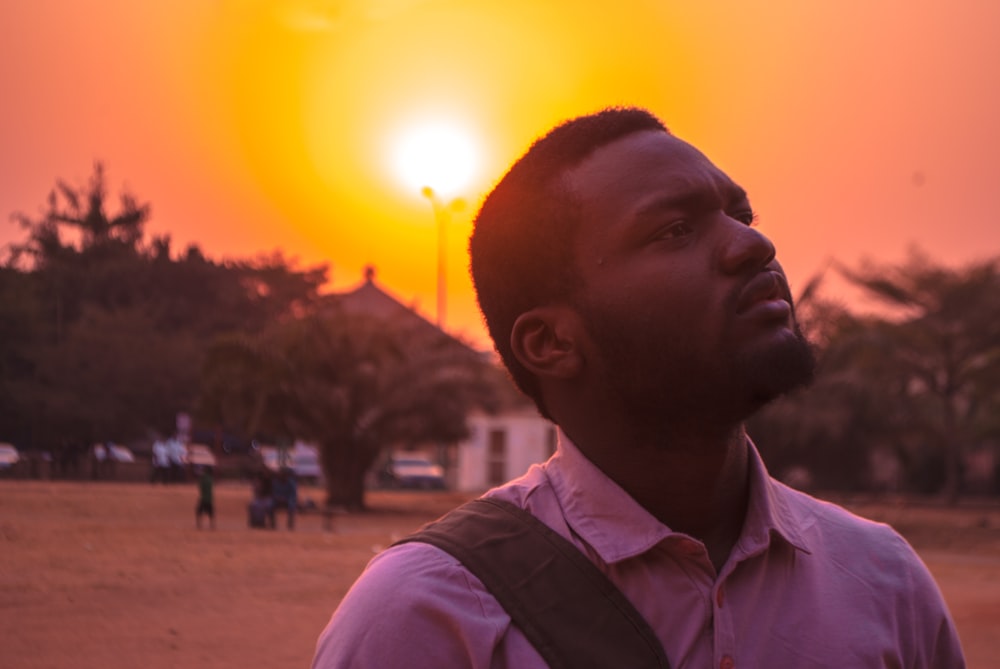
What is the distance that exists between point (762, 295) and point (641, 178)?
270 mm

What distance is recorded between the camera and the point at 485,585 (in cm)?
177

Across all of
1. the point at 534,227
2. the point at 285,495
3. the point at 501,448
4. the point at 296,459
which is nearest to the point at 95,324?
the point at 534,227

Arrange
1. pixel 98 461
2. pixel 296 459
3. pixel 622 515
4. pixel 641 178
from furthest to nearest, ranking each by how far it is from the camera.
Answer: pixel 296 459, pixel 98 461, pixel 641 178, pixel 622 515

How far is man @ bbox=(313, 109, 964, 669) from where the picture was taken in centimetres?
179

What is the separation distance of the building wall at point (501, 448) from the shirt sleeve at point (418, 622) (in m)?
45.8

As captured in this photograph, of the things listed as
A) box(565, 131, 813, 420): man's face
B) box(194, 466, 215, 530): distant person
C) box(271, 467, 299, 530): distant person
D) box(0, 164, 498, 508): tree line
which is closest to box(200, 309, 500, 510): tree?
box(271, 467, 299, 530): distant person

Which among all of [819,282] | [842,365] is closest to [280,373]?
[819,282]

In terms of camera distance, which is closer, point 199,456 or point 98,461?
point 98,461

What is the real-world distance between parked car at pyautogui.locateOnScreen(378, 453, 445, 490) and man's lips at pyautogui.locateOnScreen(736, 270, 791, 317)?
47304 mm

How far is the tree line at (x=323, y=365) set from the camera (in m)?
7.89

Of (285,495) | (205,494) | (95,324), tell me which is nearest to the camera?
(95,324)

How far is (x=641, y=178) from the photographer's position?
2.06 metres

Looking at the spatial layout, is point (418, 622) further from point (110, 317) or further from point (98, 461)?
point (98, 461)

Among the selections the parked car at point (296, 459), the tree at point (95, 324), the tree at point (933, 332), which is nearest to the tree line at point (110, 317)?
the tree at point (95, 324)
